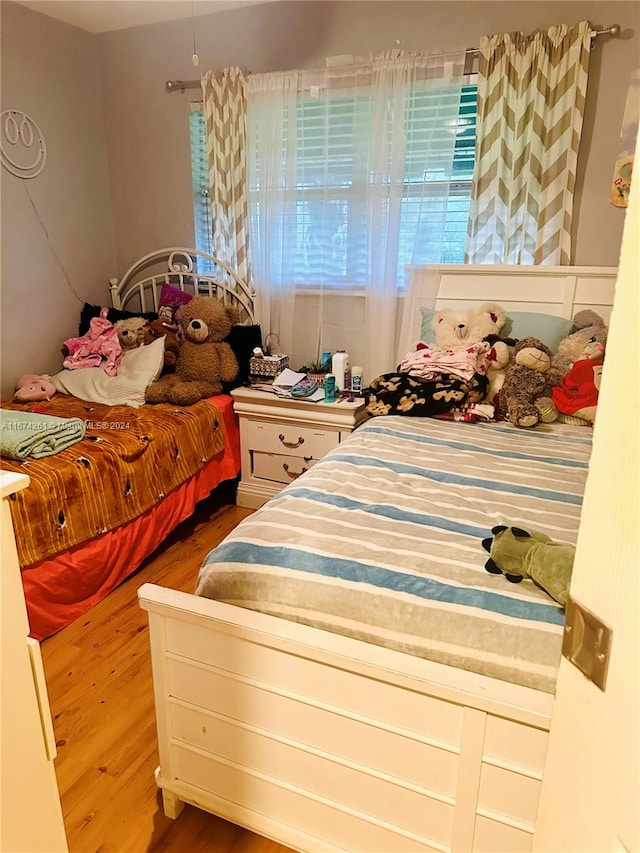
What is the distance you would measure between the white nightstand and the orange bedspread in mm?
182

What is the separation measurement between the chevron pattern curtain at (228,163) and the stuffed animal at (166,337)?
1.81 ft

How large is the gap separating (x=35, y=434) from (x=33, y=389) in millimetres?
951

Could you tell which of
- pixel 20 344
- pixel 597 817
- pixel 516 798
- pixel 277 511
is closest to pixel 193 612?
pixel 277 511

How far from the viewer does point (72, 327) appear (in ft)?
12.1

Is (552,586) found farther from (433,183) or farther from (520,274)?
(433,183)

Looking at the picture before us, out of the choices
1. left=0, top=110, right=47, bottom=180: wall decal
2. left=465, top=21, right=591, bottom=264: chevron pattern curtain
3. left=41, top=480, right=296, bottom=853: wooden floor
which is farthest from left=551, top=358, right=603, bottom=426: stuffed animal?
left=0, top=110, right=47, bottom=180: wall decal

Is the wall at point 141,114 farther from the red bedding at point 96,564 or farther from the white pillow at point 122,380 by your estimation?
the red bedding at point 96,564

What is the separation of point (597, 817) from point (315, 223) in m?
3.11

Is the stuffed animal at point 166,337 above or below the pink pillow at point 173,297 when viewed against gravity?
below

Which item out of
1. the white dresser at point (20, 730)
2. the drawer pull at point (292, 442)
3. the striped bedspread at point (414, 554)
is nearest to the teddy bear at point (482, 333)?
the striped bedspread at point (414, 554)

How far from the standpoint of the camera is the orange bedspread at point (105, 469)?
2105 millimetres

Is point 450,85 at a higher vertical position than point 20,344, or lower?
higher

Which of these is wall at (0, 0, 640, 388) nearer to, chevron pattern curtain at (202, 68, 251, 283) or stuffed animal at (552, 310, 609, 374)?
chevron pattern curtain at (202, 68, 251, 283)

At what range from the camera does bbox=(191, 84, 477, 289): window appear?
114 inches
